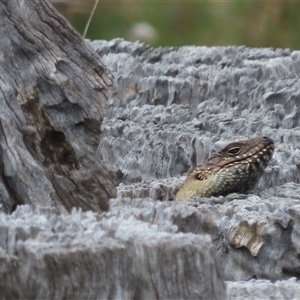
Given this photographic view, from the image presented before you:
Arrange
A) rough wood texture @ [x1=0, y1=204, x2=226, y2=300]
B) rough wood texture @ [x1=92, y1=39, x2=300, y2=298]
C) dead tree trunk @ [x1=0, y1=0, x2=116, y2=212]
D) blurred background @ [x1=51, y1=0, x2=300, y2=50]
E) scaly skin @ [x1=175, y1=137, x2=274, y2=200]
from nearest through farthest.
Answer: rough wood texture @ [x1=0, y1=204, x2=226, y2=300] < dead tree trunk @ [x1=0, y1=0, x2=116, y2=212] < rough wood texture @ [x1=92, y1=39, x2=300, y2=298] < scaly skin @ [x1=175, y1=137, x2=274, y2=200] < blurred background @ [x1=51, y1=0, x2=300, y2=50]

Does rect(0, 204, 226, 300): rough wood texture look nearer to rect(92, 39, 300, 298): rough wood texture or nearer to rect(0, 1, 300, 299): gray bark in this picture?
rect(0, 1, 300, 299): gray bark

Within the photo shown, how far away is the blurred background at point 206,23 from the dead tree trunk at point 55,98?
20.9ft

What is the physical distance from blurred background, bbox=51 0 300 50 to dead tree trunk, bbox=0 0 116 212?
251 inches

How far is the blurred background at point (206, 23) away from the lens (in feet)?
31.8

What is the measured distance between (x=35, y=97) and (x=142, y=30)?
6.65 meters

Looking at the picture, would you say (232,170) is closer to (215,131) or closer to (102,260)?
(215,131)

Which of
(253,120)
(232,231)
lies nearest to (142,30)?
(253,120)

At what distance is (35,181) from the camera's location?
2822 mm

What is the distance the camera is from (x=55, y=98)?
297 cm

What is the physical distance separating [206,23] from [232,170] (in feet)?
20.1

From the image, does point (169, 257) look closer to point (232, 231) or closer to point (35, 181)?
Answer: point (35, 181)

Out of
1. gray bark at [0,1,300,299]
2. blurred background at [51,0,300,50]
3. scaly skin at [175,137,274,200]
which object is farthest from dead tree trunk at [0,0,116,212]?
blurred background at [51,0,300,50]

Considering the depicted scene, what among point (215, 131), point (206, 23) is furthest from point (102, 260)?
point (206, 23)

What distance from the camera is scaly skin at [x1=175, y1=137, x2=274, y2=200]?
13.2 feet
